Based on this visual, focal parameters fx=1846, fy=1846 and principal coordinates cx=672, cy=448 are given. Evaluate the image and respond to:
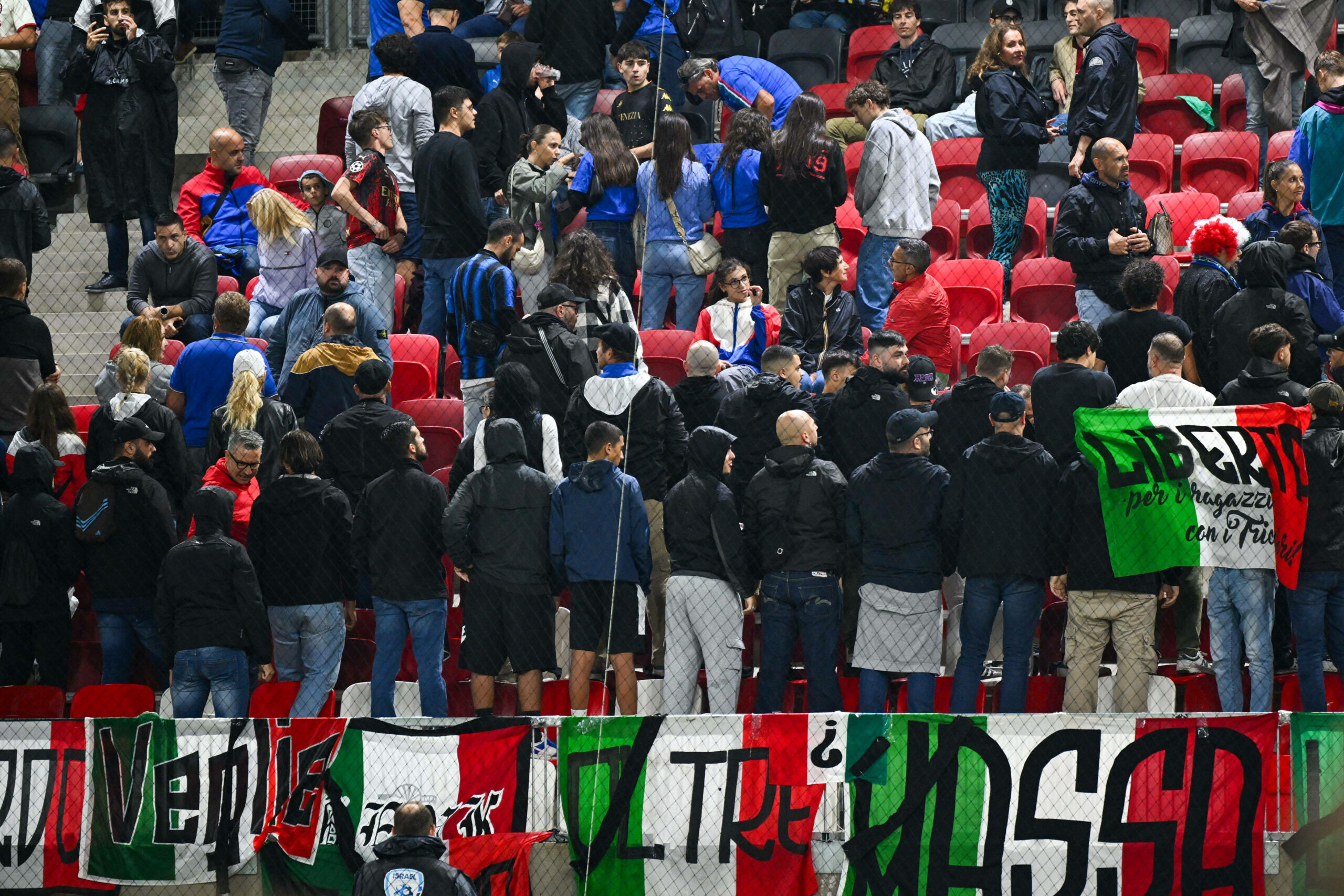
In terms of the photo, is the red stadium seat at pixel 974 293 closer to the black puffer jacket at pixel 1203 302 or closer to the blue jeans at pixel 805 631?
the black puffer jacket at pixel 1203 302

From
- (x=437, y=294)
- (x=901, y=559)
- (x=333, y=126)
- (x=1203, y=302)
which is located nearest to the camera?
(x=901, y=559)

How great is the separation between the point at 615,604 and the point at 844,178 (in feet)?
10.4

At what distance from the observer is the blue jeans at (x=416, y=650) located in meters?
7.55

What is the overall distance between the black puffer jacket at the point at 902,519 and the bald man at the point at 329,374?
2.59 metres

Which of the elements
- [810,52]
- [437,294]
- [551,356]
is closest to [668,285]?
[437,294]

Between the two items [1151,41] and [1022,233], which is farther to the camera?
[1151,41]

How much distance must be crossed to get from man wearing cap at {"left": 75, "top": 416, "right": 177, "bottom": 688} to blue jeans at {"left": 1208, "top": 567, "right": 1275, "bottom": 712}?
4.37m

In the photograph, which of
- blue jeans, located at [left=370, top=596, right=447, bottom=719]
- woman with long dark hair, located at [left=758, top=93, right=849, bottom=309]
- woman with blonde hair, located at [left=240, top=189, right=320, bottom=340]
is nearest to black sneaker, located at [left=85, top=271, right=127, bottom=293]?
woman with blonde hair, located at [left=240, top=189, right=320, bottom=340]

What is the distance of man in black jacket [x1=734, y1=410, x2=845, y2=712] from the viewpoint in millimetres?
7332

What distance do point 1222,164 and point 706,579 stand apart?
5.37 m

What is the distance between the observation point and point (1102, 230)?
898 cm

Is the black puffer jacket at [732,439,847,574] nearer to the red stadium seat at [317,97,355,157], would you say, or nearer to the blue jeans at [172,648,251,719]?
the blue jeans at [172,648,251,719]

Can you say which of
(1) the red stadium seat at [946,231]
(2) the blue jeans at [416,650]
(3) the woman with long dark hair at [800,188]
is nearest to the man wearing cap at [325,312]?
(2) the blue jeans at [416,650]

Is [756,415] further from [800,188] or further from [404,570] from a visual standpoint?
[800,188]
